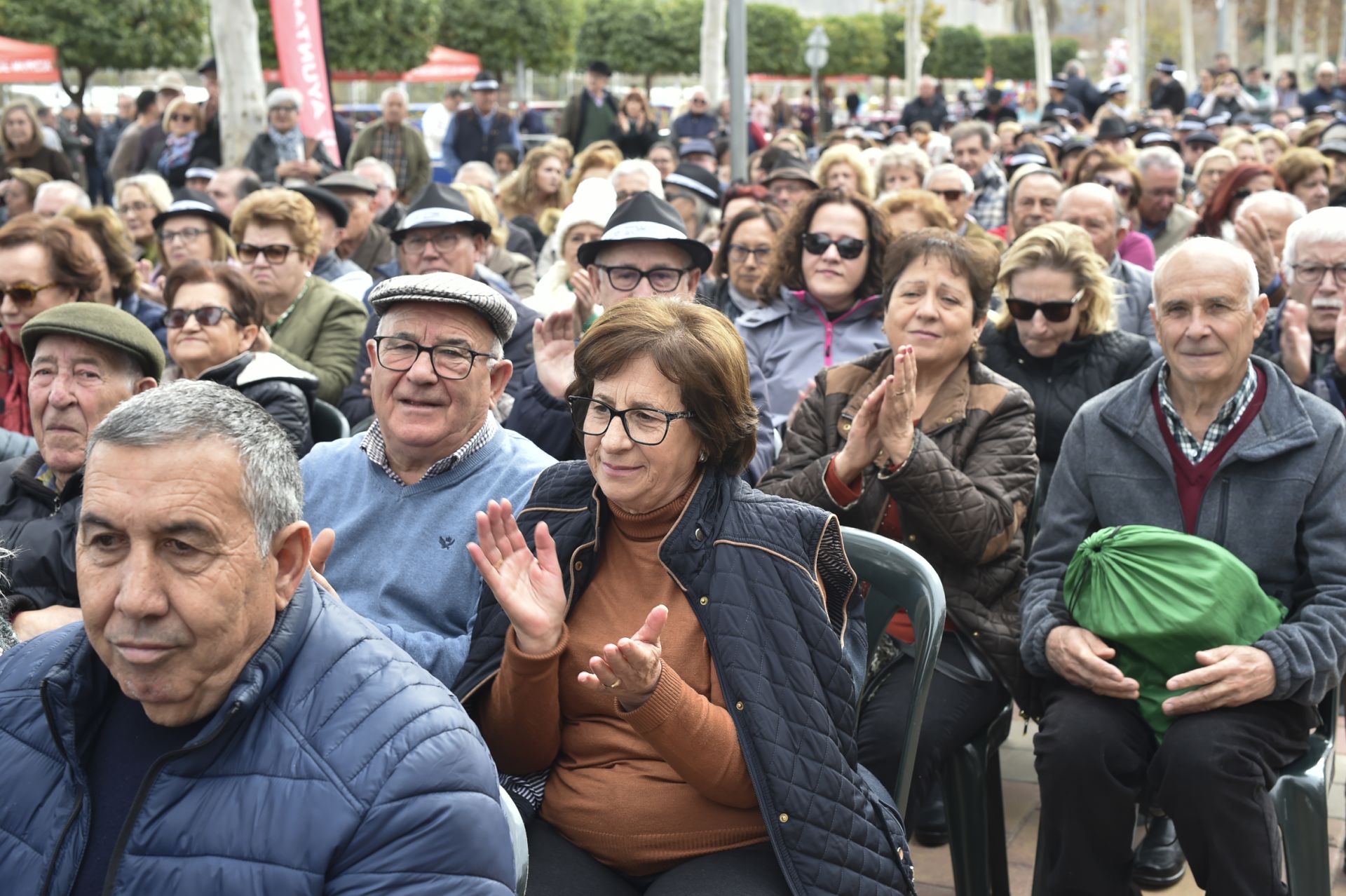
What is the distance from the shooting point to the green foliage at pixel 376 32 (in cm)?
2459

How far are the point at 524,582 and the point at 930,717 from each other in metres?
1.33

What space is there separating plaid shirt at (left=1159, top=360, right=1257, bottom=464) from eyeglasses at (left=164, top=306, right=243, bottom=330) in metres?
2.94

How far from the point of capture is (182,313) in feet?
14.5

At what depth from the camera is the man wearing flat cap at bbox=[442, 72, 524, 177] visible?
15914 mm

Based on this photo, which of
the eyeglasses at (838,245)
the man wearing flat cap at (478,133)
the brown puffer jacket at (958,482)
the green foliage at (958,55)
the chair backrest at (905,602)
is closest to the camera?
the chair backrest at (905,602)

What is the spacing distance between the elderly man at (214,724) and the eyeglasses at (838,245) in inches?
133

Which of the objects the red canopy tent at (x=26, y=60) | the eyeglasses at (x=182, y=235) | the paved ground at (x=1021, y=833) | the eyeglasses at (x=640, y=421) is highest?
the red canopy tent at (x=26, y=60)

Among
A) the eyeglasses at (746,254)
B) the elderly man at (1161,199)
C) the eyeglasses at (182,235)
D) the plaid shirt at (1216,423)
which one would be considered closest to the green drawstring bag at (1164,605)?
the plaid shirt at (1216,423)

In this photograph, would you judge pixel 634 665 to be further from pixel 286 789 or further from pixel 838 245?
pixel 838 245

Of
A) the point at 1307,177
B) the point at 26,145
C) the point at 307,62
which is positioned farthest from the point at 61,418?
the point at 26,145

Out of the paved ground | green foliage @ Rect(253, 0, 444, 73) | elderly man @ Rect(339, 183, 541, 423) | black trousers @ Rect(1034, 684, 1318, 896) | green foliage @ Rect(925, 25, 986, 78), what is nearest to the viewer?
black trousers @ Rect(1034, 684, 1318, 896)

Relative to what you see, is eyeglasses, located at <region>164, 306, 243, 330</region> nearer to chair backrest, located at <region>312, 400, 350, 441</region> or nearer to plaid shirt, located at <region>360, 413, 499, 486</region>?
chair backrest, located at <region>312, 400, 350, 441</region>

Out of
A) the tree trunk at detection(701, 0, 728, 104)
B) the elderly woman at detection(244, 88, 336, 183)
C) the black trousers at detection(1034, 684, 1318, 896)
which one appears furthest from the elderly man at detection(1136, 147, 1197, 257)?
the tree trunk at detection(701, 0, 728, 104)

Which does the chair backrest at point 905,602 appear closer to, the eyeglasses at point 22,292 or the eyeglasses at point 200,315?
the eyeglasses at point 200,315
